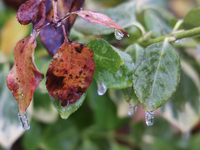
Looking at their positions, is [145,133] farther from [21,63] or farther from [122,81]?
[21,63]

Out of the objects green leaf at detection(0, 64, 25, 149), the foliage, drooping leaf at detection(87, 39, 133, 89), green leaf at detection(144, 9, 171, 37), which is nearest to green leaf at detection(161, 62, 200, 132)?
the foliage

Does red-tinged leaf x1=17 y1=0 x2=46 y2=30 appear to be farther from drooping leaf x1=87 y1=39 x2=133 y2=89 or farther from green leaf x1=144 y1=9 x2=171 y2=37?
green leaf x1=144 y1=9 x2=171 y2=37

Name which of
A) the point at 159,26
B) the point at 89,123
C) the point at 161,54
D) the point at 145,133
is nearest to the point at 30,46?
the point at 161,54

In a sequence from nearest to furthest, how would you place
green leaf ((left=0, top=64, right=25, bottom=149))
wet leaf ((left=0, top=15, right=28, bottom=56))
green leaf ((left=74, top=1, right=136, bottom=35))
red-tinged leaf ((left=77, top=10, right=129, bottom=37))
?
red-tinged leaf ((left=77, top=10, right=129, bottom=37)) < green leaf ((left=74, top=1, right=136, bottom=35)) < green leaf ((left=0, top=64, right=25, bottom=149)) < wet leaf ((left=0, top=15, right=28, bottom=56))

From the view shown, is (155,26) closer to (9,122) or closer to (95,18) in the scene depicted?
(95,18)

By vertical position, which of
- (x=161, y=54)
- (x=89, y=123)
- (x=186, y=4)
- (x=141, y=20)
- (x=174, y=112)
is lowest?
(x=186, y=4)

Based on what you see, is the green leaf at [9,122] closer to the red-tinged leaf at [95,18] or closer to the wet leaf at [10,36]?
the wet leaf at [10,36]
